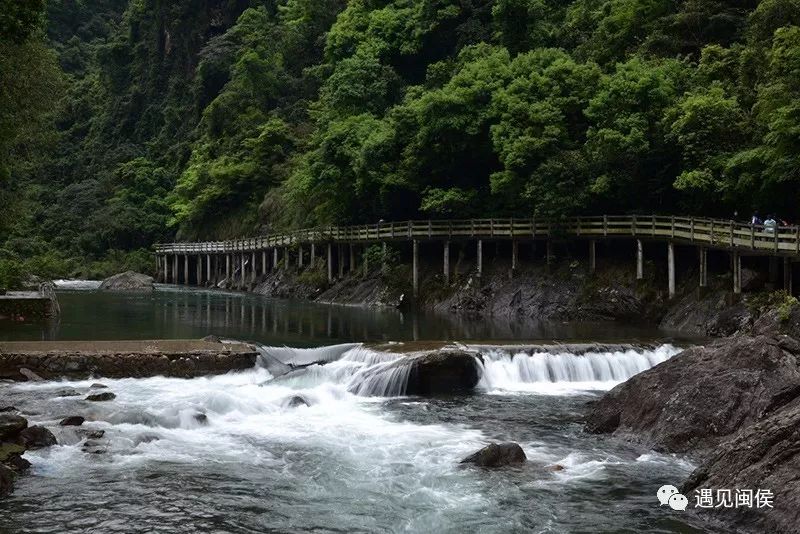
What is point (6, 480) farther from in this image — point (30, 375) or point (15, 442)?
point (30, 375)

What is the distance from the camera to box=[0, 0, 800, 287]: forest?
29.1 meters

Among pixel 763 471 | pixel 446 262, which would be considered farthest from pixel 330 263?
pixel 763 471

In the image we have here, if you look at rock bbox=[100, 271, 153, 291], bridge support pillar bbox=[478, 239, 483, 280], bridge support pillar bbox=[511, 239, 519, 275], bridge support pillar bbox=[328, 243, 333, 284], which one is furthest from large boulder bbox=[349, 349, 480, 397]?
rock bbox=[100, 271, 153, 291]

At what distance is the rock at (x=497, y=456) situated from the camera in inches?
484

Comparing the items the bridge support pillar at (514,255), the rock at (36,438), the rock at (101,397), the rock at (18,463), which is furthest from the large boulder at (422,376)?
the bridge support pillar at (514,255)

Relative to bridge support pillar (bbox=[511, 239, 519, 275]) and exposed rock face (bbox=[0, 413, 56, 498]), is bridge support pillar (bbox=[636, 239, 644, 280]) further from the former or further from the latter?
exposed rock face (bbox=[0, 413, 56, 498])

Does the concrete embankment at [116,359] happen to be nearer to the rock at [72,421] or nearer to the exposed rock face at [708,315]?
the rock at [72,421]

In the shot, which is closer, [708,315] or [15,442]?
[15,442]

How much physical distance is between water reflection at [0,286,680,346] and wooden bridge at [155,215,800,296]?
367cm

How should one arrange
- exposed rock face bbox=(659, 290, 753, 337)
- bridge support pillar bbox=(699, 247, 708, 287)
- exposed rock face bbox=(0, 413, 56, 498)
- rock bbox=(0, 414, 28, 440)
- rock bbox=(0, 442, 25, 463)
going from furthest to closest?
bridge support pillar bbox=(699, 247, 708, 287) < exposed rock face bbox=(659, 290, 753, 337) < rock bbox=(0, 414, 28, 440) < rock bbox=(0, 442, 25, 463) < exposed rock face bbox=(0, 413, 56, 498)

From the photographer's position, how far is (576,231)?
34281mm

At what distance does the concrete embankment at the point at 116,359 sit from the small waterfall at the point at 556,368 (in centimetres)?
599

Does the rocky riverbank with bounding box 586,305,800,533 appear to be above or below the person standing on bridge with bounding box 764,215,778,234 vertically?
below

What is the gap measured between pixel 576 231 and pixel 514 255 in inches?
141
